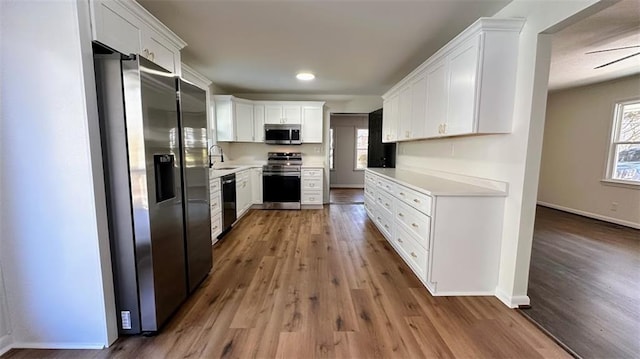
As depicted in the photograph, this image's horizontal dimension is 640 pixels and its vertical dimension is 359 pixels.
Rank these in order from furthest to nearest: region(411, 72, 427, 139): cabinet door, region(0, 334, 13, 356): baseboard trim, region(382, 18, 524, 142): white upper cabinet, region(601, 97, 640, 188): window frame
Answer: region(601, 97, 640, 188): window frame → region(411, 72, 427, 139): cabinet door → region(382, 18, 524, 142): white upper cabinet → region(0, 334, 13, 356): baseboard trim

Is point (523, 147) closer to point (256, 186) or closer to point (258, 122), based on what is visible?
point (256, 186)

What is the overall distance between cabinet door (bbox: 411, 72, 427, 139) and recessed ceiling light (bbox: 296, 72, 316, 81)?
162 cm

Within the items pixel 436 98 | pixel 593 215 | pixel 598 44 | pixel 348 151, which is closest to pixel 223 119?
pixel 436 98

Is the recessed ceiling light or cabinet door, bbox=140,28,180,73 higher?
the recessed ceiling light

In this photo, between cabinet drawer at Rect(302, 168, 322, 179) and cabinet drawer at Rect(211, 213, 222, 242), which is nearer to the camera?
A: cabinet drawer at Rect(211, 213, 222, 242)

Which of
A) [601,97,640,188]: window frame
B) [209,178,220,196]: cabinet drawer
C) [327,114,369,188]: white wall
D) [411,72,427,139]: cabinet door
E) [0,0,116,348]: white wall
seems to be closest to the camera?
[0,0,116,348]: white wall

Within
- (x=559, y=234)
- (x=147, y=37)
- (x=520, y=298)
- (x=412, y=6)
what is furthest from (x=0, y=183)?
(x=559, y=234)

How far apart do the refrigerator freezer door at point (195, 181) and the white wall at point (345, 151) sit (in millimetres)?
6432

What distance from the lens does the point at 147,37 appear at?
2162 mm

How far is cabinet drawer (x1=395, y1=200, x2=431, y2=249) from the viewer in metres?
2.34

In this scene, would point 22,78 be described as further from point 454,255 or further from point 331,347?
point 454,255

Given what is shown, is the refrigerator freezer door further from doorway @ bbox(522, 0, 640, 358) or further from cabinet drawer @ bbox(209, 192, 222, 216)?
doorway @ bbox(522, 0, 640, 358)

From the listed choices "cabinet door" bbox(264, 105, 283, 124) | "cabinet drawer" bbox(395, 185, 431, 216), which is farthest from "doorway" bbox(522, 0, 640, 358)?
"cabinet door" bbox(264, 105, 283, 124)

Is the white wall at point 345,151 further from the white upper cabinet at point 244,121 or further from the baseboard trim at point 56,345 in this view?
the baseboard trim at point 56,345
